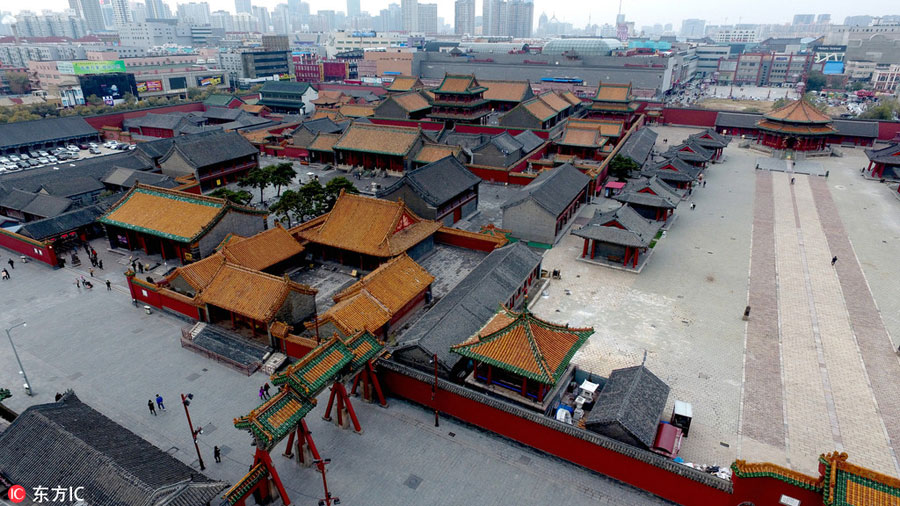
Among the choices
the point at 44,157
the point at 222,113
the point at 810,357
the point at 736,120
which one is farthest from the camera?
the point at 222,113

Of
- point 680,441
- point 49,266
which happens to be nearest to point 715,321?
point 680,441

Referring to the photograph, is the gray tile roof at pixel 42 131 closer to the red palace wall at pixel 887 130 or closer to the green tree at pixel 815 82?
the red palace wall at pixel 887 130

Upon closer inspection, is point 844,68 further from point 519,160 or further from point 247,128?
point 247,128

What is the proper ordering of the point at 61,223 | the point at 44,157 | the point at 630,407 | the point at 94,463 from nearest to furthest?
the point at 94,463
the point at 630,407
the point at 61,223
the point at 44,157

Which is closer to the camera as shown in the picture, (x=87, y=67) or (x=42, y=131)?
(x=42, y=131)

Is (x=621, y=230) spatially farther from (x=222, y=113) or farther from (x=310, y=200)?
(x=222, y=113)

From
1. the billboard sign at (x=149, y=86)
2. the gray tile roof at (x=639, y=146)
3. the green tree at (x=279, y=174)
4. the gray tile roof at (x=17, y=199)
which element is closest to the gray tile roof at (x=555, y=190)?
the gray tile roof at (x=639, y=146)

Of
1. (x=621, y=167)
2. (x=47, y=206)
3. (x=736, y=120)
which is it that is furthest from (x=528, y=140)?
(x=47, y=206)

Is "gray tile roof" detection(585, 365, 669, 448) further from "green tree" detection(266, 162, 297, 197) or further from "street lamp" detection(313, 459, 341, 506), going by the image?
"green tree" detection(266, 162, 297, 197)
